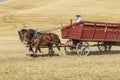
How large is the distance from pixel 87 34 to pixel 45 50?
14.7ft

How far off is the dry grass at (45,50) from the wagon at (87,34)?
717 millimetres

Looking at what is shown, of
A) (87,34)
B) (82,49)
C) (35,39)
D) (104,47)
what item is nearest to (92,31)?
(87,34)

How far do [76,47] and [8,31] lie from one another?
23.3 metres

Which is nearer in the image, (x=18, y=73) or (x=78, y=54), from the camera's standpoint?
(x=18, y=73)

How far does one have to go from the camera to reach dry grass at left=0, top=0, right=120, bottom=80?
14555 millimetres

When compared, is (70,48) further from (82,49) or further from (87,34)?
(87,34)

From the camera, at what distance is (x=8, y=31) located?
44.2 meters

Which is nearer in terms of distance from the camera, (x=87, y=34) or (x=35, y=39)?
(x=35, y=39)

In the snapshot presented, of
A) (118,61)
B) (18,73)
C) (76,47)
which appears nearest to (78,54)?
(76,47)

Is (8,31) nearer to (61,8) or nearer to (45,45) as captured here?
(61,8)

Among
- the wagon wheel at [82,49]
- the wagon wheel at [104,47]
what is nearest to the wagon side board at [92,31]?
the wagon wheel at [82,49]

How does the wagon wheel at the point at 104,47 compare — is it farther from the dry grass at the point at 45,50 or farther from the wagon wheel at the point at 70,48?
the wagon wheel at the point at 70,48

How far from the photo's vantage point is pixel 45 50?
25.5 meters

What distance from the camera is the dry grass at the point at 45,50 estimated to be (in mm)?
14555
